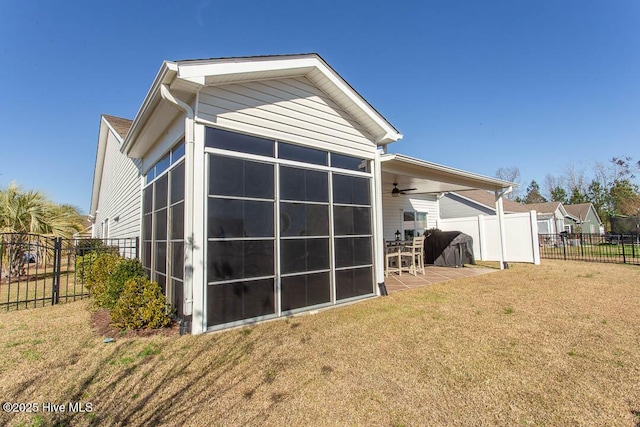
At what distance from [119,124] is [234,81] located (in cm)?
816

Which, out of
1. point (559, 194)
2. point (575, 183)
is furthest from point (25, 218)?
point (559, 194)

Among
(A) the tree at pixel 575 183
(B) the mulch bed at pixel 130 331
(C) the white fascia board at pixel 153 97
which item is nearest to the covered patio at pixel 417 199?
(B) the mulch bed at pixel 130 331

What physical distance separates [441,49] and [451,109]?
176 inches

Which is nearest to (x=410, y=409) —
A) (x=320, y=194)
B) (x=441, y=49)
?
(x=320, y=194)

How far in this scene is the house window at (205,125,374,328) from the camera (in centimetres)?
429

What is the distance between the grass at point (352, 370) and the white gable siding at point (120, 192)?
3405 millimetres

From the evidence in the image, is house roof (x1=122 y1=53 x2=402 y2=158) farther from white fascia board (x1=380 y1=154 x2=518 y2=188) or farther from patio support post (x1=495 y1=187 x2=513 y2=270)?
patio support post (x1=495 y1=187 x2=513 y2=270)

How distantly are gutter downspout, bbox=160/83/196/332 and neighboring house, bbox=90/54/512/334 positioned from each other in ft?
0.05

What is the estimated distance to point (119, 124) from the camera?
10.3 m

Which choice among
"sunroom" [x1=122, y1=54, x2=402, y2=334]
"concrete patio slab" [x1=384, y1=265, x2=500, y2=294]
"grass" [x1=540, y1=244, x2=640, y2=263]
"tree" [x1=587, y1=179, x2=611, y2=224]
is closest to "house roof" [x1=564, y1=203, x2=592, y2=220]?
"tree" [x1=587, y1=179, x2=611, y2=224]

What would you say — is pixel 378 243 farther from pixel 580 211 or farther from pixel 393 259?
pixel 580 211

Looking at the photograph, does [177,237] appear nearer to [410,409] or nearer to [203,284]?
[203,284]

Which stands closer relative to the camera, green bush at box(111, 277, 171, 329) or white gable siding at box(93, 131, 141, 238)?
green bush at box(111, 277, 171, 329)

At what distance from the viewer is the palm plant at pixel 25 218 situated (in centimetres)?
891
